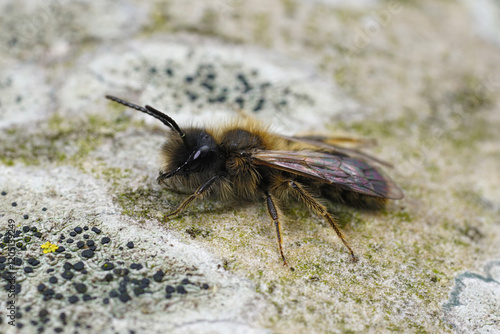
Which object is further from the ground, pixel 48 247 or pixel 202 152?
pixel 202 152

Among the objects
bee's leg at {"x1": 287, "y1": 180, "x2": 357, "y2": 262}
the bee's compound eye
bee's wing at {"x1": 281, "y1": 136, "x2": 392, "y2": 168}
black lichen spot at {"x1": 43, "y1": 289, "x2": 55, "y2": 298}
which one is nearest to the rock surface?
black lichen spot at {"x1": 43, "y1": 289, "x2": 55, "y2": 298}

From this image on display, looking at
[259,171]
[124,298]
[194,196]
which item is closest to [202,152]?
[194,196]

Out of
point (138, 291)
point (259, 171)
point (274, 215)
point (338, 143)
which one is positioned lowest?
point (138, 291)

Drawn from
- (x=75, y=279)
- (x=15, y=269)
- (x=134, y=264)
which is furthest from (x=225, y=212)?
(x=15, y=269)

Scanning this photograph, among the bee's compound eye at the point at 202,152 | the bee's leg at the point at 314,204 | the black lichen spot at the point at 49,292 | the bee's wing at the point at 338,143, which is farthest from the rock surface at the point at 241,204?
the bee's compound eye at the point at 202,152

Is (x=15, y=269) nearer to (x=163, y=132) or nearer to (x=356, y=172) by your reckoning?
(x=163, y=132)

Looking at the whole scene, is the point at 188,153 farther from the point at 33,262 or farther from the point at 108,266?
the point at 33,262

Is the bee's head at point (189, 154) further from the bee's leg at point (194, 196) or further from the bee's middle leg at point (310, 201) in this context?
the bee's middle leg at point (310, 201)
